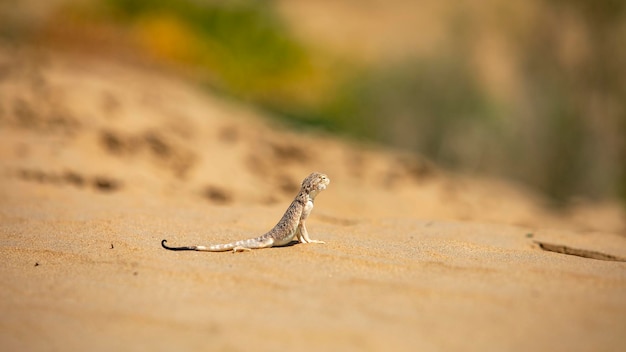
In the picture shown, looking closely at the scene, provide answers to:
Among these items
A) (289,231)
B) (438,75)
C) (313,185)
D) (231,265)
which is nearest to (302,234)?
(289,231)

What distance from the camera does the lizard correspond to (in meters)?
4.53

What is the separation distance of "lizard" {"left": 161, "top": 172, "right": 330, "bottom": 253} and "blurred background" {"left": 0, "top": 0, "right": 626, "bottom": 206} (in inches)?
383

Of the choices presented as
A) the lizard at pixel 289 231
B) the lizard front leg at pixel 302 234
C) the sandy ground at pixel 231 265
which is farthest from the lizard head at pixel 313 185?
the sandy ground at pixel 231 265

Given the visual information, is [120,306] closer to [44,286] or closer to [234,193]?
[44,286]

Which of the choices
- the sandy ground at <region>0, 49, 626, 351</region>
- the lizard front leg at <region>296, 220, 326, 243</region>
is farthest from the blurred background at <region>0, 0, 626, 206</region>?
the lizard front leg at <region>296, 220, 326, 243</region>

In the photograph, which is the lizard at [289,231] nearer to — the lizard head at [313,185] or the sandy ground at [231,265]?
the lizard head at [313,185]

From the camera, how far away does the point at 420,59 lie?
21188 mm

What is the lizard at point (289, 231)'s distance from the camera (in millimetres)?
4527

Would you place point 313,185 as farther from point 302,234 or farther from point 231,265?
point 231,265

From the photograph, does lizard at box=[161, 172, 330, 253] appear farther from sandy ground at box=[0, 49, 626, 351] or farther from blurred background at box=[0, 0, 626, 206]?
blurred background at box=[0, 0, 626, 206]

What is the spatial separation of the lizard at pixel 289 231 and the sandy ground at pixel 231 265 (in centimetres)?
10

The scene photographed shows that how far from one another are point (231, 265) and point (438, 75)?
16015mm

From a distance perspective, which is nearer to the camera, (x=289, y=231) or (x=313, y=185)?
(x=289, y=231)

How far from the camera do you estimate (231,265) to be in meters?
4.11
